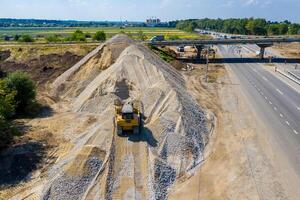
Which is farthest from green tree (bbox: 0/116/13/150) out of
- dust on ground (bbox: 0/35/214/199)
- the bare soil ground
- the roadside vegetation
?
the bare soil ground

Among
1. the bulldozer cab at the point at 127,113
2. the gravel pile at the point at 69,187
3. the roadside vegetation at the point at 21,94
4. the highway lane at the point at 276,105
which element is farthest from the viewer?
the roadside vegetation at the point at 21,94

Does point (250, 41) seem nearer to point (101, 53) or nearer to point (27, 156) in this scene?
point (101, 53)

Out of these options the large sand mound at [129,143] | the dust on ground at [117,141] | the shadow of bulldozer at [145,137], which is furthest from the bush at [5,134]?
the shadow of bulldozer at [145,137]

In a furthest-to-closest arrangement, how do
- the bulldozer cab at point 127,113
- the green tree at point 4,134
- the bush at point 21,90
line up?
the bush at point 21,90 < the bulldozer cab at point 127,113 < the green tree at point 4,134

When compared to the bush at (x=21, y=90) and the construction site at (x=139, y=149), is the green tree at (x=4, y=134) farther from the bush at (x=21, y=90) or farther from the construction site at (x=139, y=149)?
the bush at (x=21, y=90)

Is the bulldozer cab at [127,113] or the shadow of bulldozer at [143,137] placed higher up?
the bulldozer cab at [127,113]

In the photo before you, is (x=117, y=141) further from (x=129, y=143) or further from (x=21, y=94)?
(x=21, y=94)

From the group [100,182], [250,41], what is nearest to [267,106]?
[100,182]
